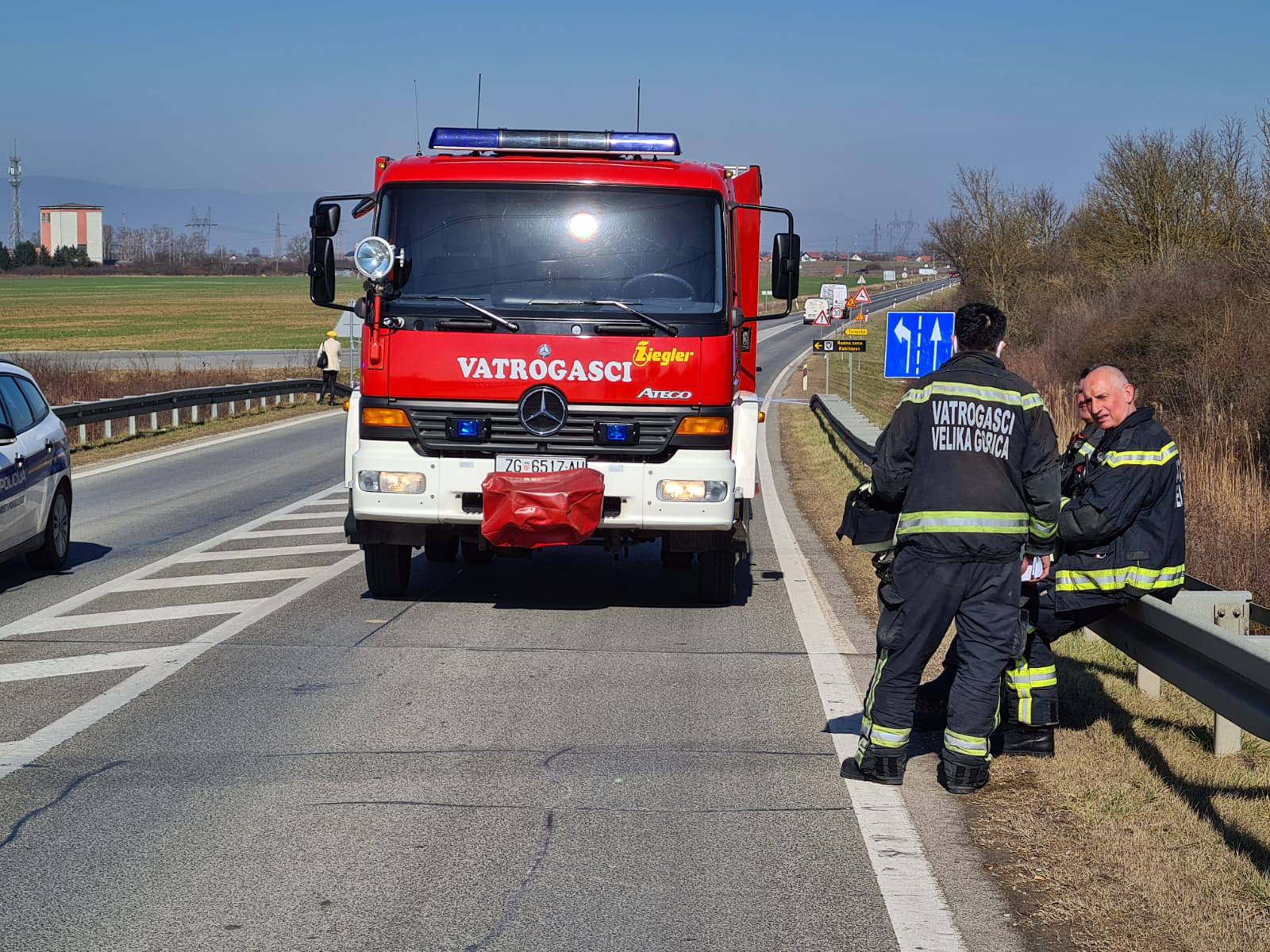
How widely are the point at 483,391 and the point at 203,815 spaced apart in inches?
158

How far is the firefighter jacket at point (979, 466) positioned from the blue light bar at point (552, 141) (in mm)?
4519

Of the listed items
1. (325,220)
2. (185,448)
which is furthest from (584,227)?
(185,448)

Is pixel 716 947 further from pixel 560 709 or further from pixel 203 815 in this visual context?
pixel 560 709

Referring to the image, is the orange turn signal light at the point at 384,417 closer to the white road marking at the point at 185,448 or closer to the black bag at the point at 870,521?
the black bag at the point at 870,521

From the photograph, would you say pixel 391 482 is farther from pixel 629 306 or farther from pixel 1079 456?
pixel 1079 456

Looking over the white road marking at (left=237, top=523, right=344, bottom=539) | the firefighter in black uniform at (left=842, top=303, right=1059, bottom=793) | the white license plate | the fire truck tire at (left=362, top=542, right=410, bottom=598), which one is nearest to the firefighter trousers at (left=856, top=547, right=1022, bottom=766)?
the firefighter in black uniform at (left=842, top=303, right=1059, bottom=793)

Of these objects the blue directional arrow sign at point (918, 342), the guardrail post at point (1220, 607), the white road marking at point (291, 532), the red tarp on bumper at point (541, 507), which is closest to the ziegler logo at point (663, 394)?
the red tarp on bumper at point (541, 507)

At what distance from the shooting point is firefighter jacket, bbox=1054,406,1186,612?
5.78 m

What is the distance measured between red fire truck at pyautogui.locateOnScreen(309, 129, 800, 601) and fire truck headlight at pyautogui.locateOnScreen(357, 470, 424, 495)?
0.04 ft

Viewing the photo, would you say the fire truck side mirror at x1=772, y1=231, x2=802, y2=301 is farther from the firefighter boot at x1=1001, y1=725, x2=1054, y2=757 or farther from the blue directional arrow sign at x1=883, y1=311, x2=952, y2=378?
the blue directional arrow sign at x1=883, y1=311, x2=952, y2=378

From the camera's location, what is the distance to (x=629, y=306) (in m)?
8.89

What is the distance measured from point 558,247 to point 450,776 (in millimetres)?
4069

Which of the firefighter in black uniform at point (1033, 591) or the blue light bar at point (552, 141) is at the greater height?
the blue light bar at point (552, 141)

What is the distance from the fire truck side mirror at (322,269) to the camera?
933 centimetres
